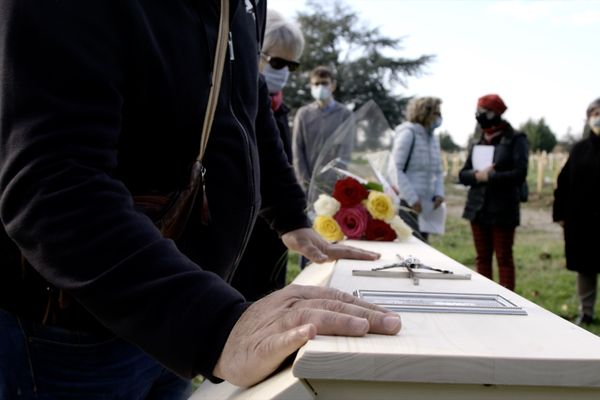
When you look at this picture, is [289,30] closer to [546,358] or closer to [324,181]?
[324,181]

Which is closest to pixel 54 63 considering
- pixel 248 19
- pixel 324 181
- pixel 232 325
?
pixel 232 325

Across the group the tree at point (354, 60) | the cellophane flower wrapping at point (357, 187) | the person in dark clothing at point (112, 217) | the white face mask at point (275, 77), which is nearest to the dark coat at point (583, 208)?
the cellophane flower wrapping at point (357, 187)

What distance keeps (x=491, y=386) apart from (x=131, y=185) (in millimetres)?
668

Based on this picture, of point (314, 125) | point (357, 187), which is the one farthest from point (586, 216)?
point (357, 187)

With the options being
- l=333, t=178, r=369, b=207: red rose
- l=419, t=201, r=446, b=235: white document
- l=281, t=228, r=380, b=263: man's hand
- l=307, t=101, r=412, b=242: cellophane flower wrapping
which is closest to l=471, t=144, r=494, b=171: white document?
l=419, t=201, r=446, b=235: white document

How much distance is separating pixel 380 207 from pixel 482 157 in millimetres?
3244

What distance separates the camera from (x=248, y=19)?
148 centimetres

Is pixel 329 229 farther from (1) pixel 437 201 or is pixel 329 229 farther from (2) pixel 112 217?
(1) pixel 437 201

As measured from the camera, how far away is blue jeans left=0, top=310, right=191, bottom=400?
1108 millimetres

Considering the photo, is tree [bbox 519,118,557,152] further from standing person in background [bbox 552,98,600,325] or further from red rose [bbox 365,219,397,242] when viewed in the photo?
red rose [bbox 365,219,397,242]

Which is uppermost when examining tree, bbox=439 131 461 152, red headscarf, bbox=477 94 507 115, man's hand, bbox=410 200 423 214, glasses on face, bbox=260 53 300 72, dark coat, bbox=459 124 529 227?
glasses on face, bbox=260 53 300 72

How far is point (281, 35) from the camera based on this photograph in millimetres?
3656

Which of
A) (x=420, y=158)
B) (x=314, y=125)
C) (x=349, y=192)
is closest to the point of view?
(x=349, y=192)

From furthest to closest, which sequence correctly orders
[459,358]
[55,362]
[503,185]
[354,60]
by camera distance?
[354,60], [503,185], [55,362], [459,358]
